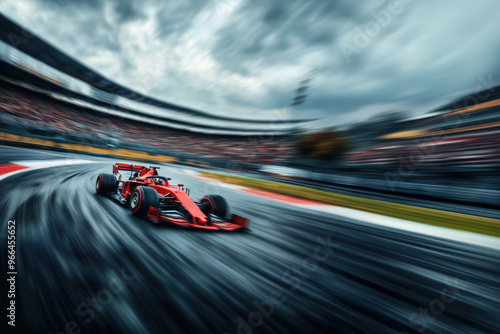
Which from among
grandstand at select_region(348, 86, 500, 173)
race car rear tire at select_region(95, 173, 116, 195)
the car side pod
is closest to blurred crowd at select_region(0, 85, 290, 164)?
grandstand at select_region(348, 86, 500, 173)

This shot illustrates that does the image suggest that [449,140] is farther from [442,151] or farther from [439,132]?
[439,132]

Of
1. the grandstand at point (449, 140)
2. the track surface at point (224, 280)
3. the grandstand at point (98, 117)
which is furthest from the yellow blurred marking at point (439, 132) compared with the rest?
the track surface at point (224, 280)

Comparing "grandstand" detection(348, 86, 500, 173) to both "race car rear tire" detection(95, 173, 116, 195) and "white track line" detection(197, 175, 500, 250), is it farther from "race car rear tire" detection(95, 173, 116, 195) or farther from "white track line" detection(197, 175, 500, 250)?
"race car rear tire" detection(95, 173, 116, 195)

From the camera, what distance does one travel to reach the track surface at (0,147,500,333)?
1.46m

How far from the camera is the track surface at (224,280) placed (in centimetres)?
146

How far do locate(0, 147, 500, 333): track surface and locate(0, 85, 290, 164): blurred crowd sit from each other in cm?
1575

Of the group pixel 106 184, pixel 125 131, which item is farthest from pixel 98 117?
pixel 106 184

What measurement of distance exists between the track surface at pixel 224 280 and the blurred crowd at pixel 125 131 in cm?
1575

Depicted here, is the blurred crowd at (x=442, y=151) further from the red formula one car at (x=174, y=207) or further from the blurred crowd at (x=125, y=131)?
the red formula one car at (x=174, y=207)

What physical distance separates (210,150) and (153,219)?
101 feet

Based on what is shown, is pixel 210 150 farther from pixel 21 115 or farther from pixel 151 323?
pixel 151 323

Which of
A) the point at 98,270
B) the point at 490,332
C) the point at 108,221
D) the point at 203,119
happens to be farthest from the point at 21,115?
the point at 490,332

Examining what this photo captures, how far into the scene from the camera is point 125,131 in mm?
32969

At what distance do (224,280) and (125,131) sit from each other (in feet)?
119
